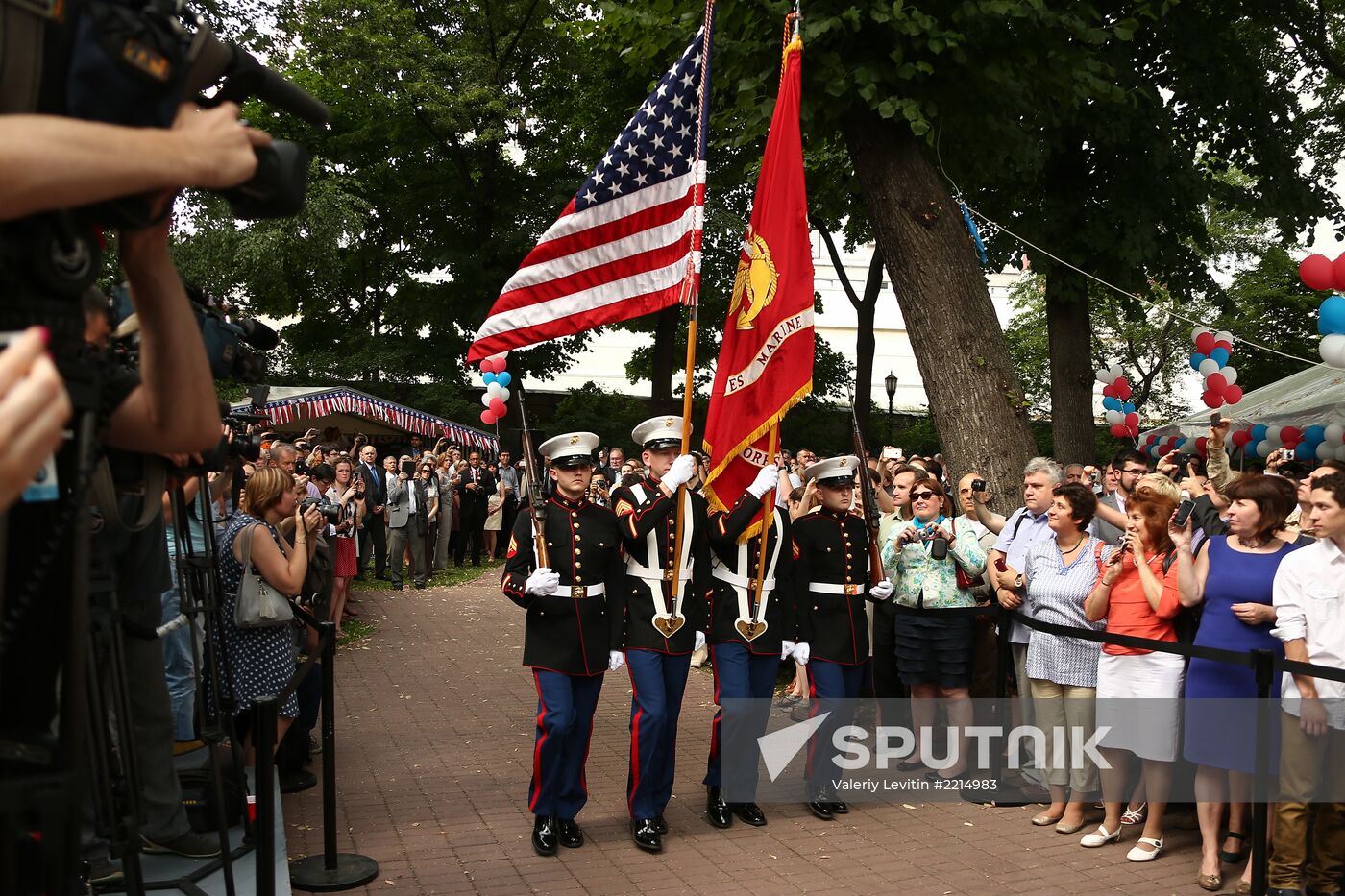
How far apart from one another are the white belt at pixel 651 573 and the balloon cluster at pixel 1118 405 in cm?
1143

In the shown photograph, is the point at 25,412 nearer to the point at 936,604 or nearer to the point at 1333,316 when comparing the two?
the point at 936,604

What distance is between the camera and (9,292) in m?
1.74

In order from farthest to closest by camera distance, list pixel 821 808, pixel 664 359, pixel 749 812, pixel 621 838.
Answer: pixel 664 359 < pixel 821 808 < pixel 749 812 < pixel 621 838

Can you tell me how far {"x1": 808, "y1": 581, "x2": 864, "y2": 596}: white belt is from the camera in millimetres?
8031

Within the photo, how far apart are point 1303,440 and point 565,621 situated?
33.2 ft

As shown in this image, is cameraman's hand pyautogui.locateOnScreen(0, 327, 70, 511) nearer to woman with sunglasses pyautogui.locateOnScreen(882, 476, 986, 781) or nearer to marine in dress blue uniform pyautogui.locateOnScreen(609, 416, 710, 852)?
marine in dress blue uniform pyautogui.locateOnScreen(609, 416, 710, 852)

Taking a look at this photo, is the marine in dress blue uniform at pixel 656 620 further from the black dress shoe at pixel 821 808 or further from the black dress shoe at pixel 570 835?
the black dress shoe at pixel 821 808

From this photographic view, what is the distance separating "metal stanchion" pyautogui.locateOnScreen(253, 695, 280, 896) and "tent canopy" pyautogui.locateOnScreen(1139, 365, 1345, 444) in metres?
11.9

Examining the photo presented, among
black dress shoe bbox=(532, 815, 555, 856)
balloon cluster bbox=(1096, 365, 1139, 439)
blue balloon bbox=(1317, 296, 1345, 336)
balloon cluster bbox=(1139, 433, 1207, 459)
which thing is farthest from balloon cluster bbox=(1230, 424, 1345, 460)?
black dress shoe bbox=(532, 815, 555, 856)

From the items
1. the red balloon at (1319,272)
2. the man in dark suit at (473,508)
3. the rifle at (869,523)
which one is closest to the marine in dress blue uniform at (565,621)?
the rifle at (869,523)

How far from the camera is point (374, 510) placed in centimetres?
1873

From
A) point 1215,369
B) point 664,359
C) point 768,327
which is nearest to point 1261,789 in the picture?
point 768,327

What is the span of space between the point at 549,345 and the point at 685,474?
26145mm

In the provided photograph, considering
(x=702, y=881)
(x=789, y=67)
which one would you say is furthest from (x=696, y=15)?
(x=702, y=881)
